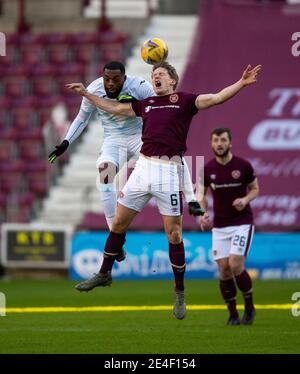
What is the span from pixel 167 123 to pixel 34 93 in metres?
16.0

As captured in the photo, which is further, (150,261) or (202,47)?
(202,47)

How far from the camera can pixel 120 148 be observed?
1344 centimetres

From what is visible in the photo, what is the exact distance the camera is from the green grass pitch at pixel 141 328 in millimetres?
11797

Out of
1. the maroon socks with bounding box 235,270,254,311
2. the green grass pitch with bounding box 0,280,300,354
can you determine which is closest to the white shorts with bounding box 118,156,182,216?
the green grass pitch with bounding box 0,280,300,354

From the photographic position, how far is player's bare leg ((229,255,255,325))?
571 inches

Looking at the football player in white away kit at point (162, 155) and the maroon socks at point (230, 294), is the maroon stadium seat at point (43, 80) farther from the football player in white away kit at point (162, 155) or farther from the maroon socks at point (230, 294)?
the football player in white away kit at point (162, 155)

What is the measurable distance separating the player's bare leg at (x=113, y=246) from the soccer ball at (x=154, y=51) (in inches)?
64.6

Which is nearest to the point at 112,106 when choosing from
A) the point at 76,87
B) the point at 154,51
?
the point at 76,87

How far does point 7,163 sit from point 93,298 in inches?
309

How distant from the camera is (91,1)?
30078 mm

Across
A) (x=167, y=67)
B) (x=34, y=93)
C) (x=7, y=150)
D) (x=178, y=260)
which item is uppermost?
(x=34, y=93)

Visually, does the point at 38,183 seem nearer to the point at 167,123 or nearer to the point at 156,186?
the point at 156,186
